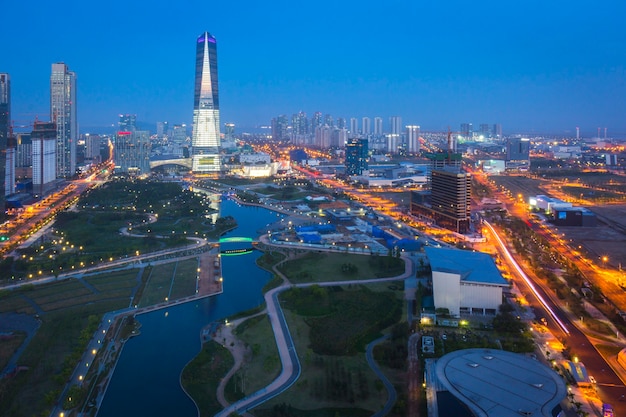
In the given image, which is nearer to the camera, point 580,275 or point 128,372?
point 128,372


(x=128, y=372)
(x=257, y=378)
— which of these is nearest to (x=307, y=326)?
(x=257, y=378)

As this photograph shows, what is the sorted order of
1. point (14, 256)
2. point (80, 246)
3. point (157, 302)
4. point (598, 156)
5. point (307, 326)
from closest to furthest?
point (307, 326) → point (157, 302) → point (14, 256) → point (80, 246) → point (598, 156)

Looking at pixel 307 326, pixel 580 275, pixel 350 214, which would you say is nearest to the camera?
pixel 307 326

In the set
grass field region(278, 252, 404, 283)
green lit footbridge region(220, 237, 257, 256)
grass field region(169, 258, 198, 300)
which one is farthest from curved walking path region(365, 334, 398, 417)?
green lit footbridge region(220, 237, 257, 256)

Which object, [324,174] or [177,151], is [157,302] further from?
[177,151]

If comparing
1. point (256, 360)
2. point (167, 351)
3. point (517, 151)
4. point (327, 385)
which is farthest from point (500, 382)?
point (517, 151)

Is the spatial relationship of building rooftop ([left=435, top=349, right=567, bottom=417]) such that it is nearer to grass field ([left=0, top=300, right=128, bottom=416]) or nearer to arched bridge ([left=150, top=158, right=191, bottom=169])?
grass field ([left=0, top=300, right=128, bottom=416])

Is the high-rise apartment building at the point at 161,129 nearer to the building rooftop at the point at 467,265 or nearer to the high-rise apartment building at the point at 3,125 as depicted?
the high-rise apartment building at the point at 3,125
